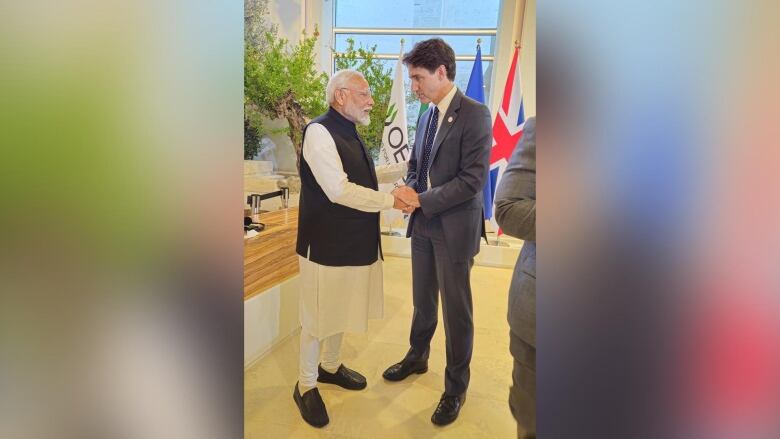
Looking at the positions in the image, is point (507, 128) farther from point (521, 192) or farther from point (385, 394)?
point (521, 192)

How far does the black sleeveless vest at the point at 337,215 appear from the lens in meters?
1.43

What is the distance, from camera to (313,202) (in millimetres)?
1454

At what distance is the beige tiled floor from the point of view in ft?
4.48

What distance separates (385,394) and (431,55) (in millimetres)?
1390

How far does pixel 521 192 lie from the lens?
69 cm

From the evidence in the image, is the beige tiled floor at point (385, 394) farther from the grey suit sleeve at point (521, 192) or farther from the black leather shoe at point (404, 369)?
the grey suit sleeve at point (521, 192)

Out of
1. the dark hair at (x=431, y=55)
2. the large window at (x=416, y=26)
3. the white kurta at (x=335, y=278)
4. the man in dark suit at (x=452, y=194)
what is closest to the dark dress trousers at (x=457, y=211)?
the man in dark suit at (x=452, y=194)

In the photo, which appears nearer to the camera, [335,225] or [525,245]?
[525,245]

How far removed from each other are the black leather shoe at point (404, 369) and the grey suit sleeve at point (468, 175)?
2.53ft

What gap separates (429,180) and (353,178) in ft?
1.10

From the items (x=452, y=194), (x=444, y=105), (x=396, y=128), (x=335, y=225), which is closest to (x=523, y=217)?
(x=452, y=194)
